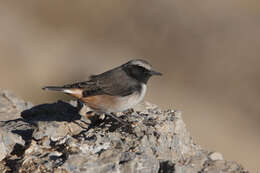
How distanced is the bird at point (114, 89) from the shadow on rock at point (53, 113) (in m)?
0.44

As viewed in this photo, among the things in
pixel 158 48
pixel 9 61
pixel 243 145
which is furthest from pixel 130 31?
pixel 243 145

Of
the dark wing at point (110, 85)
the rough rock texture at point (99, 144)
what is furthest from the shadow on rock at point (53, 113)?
the dark wing at point (110, 85)

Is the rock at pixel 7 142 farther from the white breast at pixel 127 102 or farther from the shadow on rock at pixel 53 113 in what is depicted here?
the white breast at pixel 127 102

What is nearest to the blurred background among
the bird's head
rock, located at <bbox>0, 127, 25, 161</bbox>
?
the bird's head

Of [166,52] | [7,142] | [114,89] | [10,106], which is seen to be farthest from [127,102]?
[166,52]

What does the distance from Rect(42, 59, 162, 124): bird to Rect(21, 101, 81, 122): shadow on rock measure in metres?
0.44

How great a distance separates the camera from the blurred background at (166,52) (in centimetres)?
2347

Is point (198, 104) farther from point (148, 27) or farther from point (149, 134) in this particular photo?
point (149, 134)

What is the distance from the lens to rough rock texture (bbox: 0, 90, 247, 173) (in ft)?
24.5

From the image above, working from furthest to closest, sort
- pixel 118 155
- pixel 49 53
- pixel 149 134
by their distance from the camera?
pixel 49 53 < pixel 149 134 < pixel 118 155

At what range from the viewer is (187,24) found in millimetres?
29188

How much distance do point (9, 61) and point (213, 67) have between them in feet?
35.3

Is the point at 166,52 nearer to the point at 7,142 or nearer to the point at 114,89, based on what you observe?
the point at 114,89

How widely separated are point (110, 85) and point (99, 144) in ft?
10.6
